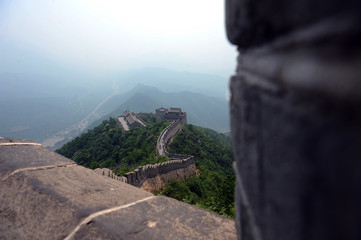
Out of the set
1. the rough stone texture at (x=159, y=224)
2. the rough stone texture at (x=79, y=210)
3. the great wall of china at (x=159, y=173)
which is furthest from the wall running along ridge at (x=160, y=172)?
the rough stone texture at (x=159, y=224)

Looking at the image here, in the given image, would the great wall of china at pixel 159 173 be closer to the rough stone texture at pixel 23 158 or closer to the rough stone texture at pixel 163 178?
the rough stone texture at pixel 163 178

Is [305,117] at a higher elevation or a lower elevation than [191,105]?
higher

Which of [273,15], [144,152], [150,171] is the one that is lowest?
[144,152]

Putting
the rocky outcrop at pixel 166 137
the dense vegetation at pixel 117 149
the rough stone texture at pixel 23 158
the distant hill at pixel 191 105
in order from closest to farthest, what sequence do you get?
1. the rough stone texture at pixel 23 158
2. the rocky outcrop at pixel 166 137
3. the dense vegetation at pixel 117 149
4. the distant hill at pixel 191 105

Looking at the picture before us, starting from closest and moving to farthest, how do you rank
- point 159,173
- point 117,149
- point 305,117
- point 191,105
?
point 305,117
point 159,173
point 117,149
point 191,105

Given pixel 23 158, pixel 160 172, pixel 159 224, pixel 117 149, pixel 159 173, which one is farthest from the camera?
pixel 117 149

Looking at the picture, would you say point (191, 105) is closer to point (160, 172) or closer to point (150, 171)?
point (160, 172)

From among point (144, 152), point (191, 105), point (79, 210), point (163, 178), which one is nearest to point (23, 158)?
point (79, 210)
